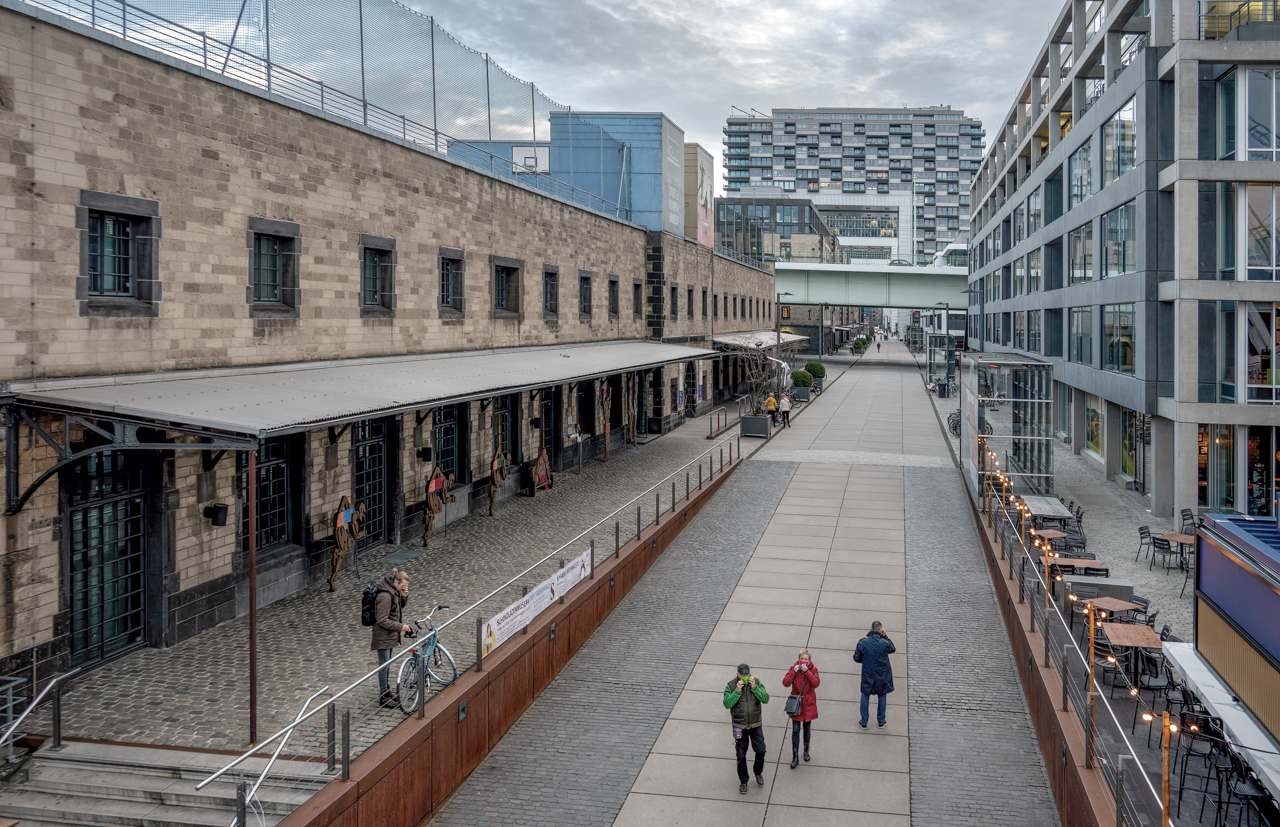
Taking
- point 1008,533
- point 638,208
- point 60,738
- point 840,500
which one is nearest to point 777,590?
point 1008,533

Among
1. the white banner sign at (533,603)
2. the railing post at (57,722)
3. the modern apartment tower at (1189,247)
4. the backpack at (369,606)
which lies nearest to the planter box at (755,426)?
the modern apartment tower at (1189,247)

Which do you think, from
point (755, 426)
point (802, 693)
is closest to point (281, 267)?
point (802, 693)

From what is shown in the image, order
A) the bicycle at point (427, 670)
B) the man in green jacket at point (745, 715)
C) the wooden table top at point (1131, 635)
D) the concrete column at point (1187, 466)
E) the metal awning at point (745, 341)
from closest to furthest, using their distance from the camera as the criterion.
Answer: the man in green jacket at point (745, 715) < the bicycle at point (427, 670) < the wooden table top at point (1131, 635) < the concrete column at point (1187, 466) < the metal awning at point (745, 341)

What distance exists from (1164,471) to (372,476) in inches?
711

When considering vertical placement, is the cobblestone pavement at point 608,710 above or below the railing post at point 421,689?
below

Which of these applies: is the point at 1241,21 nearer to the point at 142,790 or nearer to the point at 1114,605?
the point at 1114,605

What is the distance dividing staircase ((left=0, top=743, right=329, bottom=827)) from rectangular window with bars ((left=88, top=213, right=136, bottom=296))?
5.59 m

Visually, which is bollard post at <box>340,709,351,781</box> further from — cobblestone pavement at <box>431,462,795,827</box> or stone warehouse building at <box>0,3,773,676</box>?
stone warehouse building at <box>0,3,773,676</box>

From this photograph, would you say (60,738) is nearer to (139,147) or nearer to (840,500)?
(139,147)

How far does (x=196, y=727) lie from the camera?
9469 mm

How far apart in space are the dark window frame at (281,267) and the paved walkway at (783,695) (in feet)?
22.9

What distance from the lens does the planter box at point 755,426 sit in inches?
1364

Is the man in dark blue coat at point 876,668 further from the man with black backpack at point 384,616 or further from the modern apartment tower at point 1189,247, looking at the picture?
the modern apartment tower at point 1189,247

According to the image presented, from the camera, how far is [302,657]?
11.6 m
